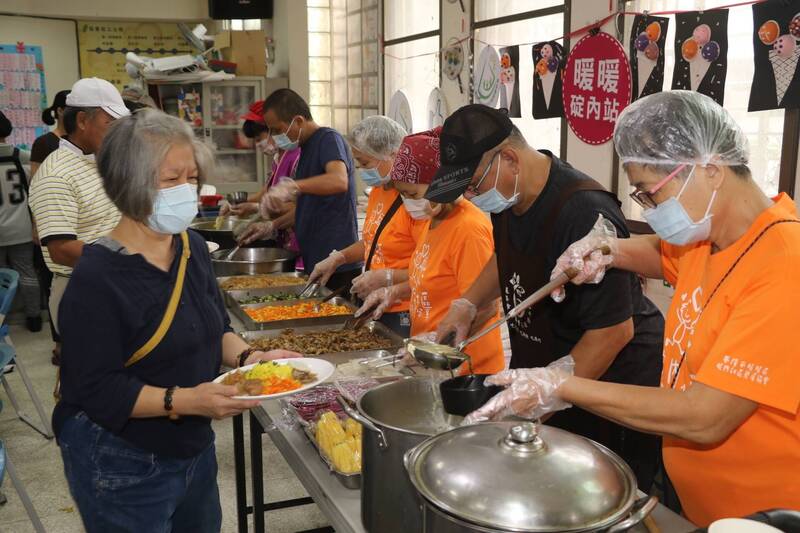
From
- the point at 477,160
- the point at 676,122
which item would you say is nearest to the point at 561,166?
the point at 477,160

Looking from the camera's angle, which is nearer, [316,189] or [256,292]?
[256,292]

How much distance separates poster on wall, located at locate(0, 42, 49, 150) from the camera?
743 centimetres

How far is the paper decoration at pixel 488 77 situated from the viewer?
4.29 m

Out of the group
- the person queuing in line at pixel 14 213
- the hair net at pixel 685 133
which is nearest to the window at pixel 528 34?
the hair net at pixel 685 133

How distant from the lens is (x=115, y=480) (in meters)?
1.54

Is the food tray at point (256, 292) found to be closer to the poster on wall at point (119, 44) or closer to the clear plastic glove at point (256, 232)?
the clear plastic glove at point (256, 232)

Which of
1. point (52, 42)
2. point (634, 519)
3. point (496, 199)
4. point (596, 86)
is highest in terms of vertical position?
point (52, 42)

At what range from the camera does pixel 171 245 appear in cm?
164

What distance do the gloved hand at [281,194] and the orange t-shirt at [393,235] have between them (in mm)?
654

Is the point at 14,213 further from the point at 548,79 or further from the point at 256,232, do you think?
the point at 548,79

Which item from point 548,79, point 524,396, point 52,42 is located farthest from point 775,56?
point 52,42

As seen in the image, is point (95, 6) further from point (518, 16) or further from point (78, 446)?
point (78, 446)

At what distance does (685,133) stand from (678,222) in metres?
0.17

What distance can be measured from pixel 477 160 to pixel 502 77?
265 centimetres
